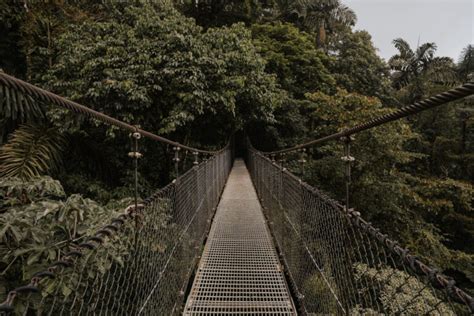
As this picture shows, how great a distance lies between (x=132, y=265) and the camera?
2.97 feet

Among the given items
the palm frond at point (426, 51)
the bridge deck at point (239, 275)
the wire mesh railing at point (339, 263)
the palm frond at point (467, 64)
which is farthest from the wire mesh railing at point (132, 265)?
the palm frond at point (467, 64)

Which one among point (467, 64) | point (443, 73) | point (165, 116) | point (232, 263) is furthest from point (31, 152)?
point (467, 64)

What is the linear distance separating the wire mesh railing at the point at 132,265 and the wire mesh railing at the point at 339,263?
2.12ft

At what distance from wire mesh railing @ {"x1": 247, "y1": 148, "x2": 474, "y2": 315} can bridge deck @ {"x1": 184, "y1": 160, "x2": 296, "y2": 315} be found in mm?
146

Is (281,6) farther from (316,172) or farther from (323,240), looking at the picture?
(323,240)

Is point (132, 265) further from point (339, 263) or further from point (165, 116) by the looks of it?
point (165, 116)

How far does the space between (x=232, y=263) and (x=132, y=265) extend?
1444 mm

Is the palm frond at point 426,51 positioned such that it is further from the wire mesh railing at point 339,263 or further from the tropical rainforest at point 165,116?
the wire mesh railing at point 339,263

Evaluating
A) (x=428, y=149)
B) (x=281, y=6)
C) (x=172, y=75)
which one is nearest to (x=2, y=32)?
(x=172, y=75)

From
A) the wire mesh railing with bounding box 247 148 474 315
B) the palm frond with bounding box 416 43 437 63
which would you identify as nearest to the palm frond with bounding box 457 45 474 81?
the palm frond with bounding box 416 43 437 63

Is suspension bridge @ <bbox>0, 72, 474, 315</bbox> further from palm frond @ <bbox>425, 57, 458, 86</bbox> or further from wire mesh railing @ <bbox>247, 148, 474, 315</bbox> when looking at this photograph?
palm frond @ <bbox>425, 57, 458, 86</bbox>

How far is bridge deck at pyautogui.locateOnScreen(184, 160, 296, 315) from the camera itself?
173 cm

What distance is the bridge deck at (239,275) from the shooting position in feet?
5.66

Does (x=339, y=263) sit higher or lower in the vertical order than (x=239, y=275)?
higher
